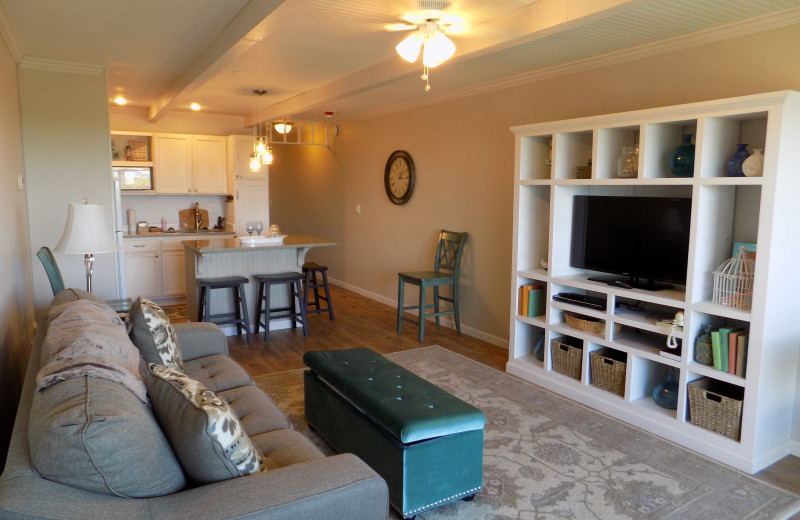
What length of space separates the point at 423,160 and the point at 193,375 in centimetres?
375

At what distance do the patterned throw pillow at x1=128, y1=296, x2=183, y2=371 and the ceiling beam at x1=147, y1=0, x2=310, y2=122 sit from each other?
5.38 feet

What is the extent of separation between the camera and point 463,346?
197 inches

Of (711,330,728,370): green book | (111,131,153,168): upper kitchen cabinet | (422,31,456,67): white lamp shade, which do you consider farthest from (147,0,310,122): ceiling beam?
(711,330,728,370): green book

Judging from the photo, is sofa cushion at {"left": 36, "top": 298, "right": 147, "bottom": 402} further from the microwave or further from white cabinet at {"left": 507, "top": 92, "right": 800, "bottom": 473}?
the microwave

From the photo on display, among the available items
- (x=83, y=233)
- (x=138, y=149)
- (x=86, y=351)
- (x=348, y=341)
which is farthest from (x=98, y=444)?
(x=138, y=149)

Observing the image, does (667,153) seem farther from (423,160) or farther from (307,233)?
(307,233)

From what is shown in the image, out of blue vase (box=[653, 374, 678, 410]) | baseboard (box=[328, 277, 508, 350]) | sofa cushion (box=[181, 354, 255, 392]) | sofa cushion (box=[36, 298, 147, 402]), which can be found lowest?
baseboard (box=[328, 277, 508, 350])

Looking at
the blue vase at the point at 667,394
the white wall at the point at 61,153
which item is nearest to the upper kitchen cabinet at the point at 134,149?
the white wall at the point at 61,153

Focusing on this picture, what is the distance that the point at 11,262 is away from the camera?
3531 mm

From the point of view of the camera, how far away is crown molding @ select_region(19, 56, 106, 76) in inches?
180

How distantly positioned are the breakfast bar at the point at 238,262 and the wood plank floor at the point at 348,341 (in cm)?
37

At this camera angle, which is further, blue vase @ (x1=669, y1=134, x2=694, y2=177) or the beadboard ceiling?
blue vase @ (x1=669, y1=134, x2=694, y2=177)

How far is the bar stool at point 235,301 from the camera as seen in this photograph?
4871mm

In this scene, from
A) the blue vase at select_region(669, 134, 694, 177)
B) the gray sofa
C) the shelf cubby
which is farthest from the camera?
the shelf cubby
